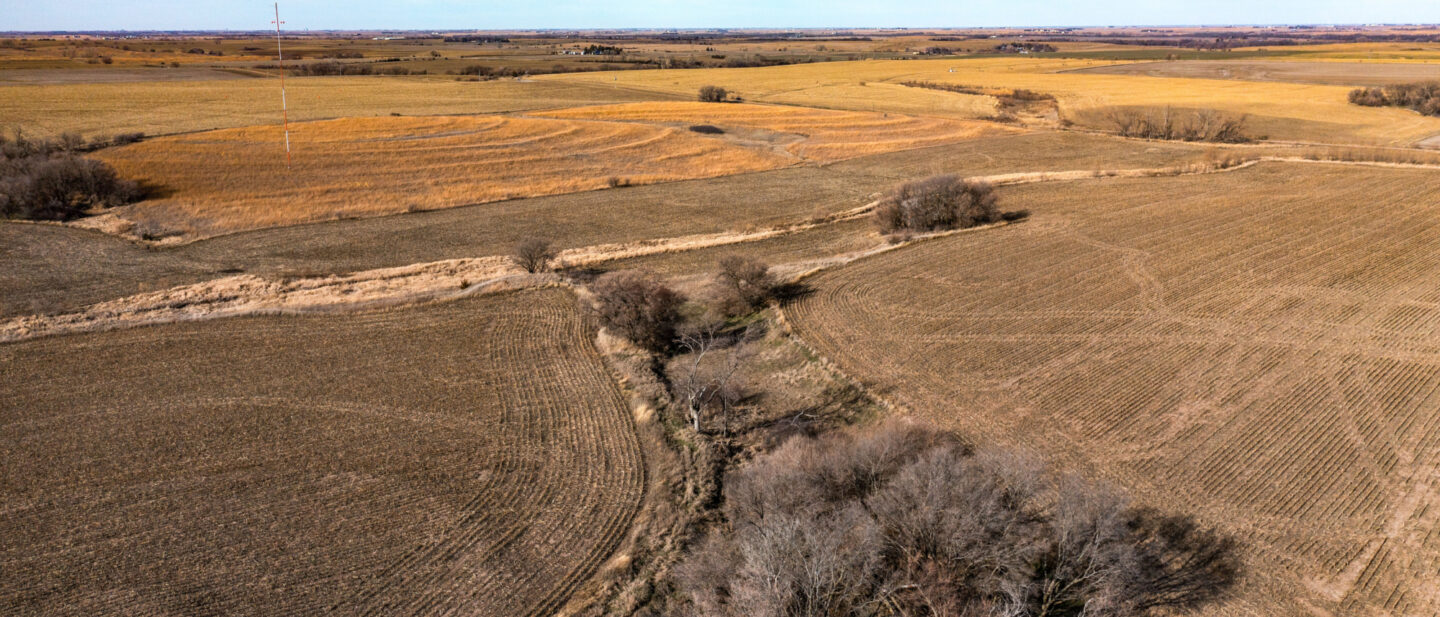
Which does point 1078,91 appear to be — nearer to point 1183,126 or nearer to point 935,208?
point 1183,126

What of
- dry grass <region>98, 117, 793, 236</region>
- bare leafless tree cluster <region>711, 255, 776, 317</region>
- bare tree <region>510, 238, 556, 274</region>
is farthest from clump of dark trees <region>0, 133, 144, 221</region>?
bare leafless tree cluster <region>711, 255, 776, 317</region>

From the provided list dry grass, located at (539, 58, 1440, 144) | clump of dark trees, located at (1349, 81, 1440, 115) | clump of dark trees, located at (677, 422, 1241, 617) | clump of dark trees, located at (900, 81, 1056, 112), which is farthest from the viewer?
clump of dark trees, located at (900, 81, 1056, 112)

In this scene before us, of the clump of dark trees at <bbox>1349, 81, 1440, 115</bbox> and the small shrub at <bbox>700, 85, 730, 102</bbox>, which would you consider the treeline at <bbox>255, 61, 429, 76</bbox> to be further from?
the clump of dark trees at <bbox>1349, 81, 1440, 115</bbox>

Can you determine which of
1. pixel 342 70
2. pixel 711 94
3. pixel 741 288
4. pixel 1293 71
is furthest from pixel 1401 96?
pixel 342 70

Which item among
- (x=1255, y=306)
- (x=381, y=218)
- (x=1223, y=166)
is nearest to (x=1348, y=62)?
(x=1223, y=166)

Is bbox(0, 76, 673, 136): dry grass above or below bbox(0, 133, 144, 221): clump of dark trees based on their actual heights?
above

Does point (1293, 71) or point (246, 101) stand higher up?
point (1293, 71)
